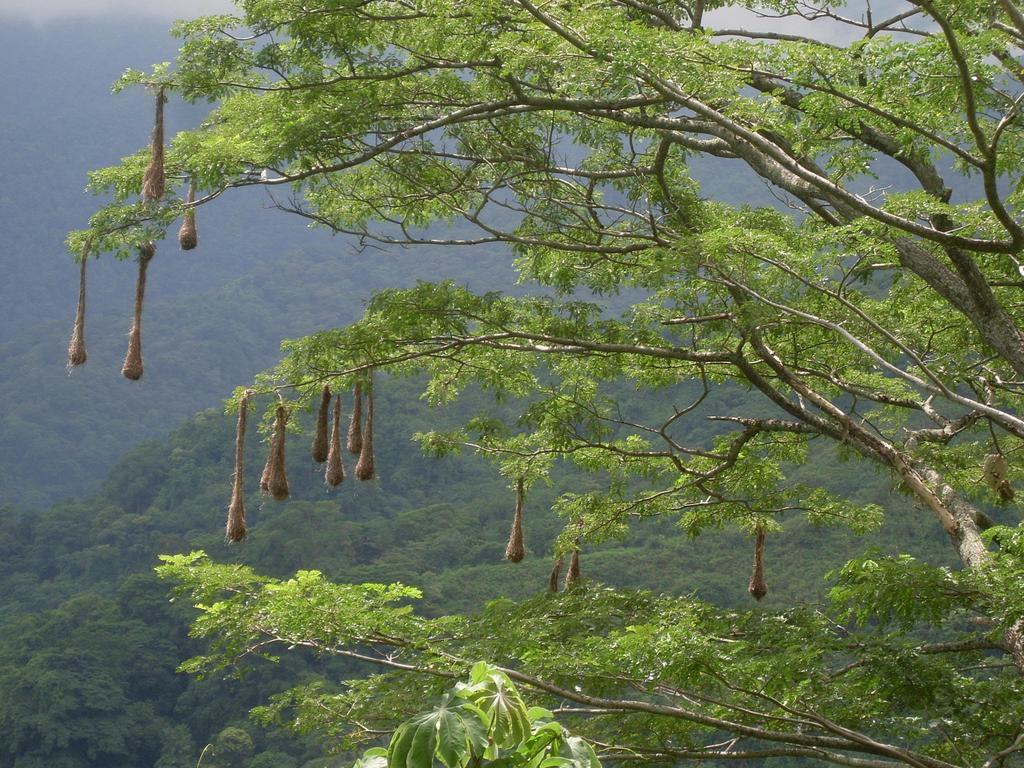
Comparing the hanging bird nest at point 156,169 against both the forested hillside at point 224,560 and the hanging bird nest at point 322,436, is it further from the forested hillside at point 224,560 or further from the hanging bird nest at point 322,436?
the forested hillside at point 224,560

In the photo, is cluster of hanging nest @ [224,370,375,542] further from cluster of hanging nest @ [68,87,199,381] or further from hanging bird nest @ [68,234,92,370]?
hanging bird nest @ [68,234,92,370]

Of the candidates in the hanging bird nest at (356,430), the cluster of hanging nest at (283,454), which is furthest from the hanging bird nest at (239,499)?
the hanging bird nest at (356,430)

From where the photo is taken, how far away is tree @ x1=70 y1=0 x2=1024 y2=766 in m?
5.86

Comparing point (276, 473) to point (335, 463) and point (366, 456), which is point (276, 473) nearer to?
point (335, 463)

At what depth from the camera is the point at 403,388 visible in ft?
134

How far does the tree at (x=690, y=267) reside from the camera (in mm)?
5859

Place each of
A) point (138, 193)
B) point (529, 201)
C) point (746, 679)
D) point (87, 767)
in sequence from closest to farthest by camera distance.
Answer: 1. point (746, 679)
2. point (138, 193)
3. point (529, 201)
4. point (87, 767)

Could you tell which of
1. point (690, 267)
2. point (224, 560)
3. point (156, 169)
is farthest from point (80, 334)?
point (224, 560)

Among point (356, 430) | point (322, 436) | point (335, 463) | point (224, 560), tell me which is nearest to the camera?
point (335, 463)


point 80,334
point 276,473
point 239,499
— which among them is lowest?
point 239,499

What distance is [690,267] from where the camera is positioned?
6.82 meters

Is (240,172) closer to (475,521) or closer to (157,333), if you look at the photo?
(475,521)

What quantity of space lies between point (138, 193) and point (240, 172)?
1032 mm

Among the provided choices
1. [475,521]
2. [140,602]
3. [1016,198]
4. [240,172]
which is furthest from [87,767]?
[1016,198]
